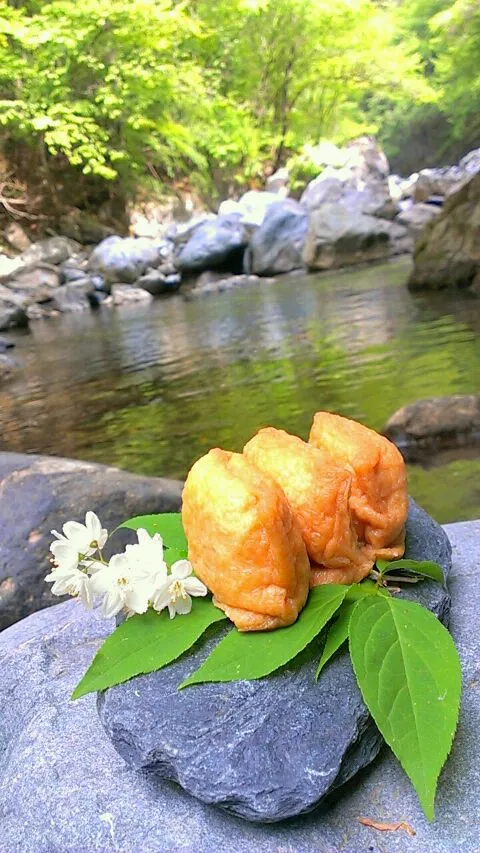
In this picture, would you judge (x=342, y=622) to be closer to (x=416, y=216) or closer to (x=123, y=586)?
(x=123, y=586)

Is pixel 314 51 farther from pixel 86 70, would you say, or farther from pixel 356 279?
pixel 356 279

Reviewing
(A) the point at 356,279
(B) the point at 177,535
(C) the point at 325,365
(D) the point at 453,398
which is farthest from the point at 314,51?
(B) the point at 177,535

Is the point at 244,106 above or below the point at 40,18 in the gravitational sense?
below

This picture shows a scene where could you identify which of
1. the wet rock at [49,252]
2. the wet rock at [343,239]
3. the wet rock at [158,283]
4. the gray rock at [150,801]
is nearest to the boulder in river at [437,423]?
the gray rock at [150,801]

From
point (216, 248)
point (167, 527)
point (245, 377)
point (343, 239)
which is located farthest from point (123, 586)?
point (216, 248)

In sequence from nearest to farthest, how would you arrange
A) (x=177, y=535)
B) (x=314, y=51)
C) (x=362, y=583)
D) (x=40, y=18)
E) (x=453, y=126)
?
(x=362, y=583), (x=177, y=535), (x=40, y=18), (x=314, y=51), (x=453, y=126)

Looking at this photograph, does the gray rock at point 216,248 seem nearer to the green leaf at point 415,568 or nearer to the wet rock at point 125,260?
the wet rock at point 125,260
